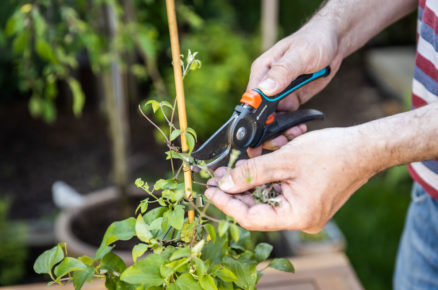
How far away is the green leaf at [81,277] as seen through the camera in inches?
31.1

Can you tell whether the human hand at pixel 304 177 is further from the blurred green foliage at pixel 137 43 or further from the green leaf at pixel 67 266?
the blurred green foliage at pixel 137 43

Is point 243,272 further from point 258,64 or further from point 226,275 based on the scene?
point 258,64

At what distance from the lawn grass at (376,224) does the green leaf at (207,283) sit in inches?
70.4

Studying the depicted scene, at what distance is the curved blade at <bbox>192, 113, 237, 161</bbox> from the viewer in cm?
95

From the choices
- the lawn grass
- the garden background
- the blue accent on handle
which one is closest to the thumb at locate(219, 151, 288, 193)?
the blue accent on handle

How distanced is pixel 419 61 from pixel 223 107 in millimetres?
1962

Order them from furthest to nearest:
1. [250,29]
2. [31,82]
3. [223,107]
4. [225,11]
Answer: [250,29] < [225,11] < [223,107] < [31,82]

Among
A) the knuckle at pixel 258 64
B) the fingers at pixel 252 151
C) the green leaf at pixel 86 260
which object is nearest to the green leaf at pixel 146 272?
the green leaf at pixel 86 260

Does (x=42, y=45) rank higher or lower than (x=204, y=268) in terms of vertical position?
higher

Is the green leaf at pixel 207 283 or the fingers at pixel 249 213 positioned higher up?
the fingers at pixel 249 213

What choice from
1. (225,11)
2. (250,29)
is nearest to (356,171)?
(225,11)

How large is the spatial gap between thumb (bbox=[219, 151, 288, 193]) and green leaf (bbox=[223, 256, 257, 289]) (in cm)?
13

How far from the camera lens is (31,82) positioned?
1.86 meters

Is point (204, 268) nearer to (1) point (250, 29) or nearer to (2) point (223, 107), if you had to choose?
(2) point (223, 107)
